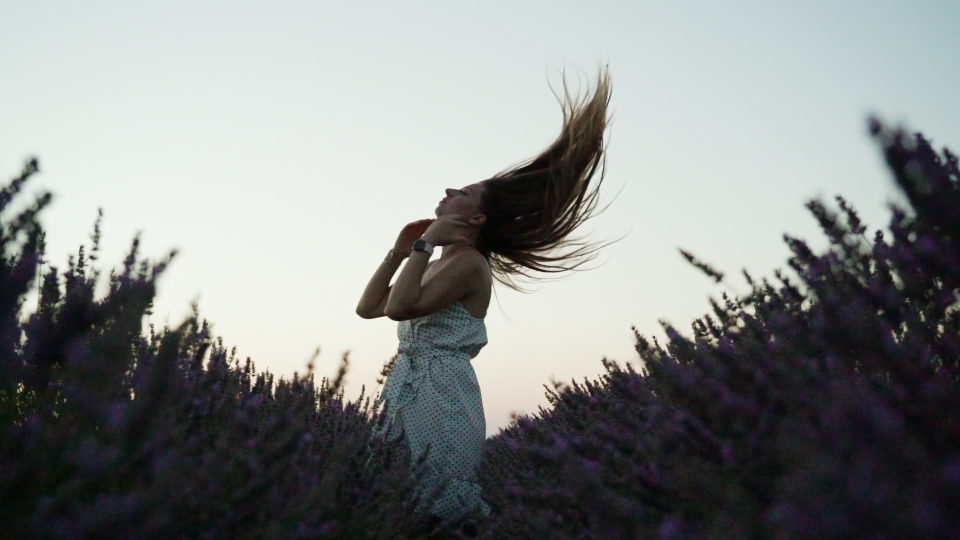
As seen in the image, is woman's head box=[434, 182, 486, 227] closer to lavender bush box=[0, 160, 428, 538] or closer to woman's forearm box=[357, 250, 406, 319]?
woman's forearm box=[357, 250, 406, 319]

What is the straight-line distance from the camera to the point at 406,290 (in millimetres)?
3734

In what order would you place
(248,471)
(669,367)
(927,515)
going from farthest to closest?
(248,471) < (669,367) < (927,515)

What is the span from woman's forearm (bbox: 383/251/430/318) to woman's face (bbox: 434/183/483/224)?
20.1 inches

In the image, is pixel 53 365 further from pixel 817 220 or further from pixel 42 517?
pixel 817 220

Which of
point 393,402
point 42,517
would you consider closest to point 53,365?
point 42,517

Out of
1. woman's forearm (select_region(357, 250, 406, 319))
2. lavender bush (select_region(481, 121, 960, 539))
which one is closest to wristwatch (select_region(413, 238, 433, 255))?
woman's forearm (select_region(357, 250, 406, 319))

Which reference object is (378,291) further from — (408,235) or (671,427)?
(671,427)

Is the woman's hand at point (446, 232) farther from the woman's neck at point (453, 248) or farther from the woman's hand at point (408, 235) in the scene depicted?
the woman's hand at point (408, 235)

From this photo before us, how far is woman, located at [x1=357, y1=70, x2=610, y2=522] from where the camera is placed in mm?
3693

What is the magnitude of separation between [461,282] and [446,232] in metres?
0.33

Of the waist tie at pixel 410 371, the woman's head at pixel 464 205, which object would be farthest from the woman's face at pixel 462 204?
the waist tie at pixel 410 371

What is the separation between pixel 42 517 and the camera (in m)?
1.18

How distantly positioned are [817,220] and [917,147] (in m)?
0.81

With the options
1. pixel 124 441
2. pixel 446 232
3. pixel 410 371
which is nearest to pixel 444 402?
pixel 410 371
